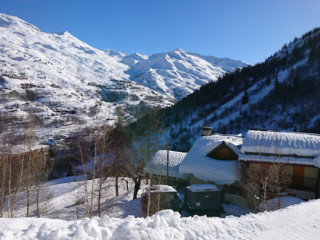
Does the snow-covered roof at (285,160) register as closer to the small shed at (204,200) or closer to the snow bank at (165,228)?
the small shed at (204,200)

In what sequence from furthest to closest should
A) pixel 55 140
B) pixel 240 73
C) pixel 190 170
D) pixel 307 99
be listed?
pixel 240 73
pixel 55 140
pixel 307 99
pixel 190 170

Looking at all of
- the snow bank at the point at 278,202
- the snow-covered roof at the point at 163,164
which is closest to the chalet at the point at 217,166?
the snow-covered roof at the point at 163,164

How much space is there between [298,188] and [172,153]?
13.1 meters

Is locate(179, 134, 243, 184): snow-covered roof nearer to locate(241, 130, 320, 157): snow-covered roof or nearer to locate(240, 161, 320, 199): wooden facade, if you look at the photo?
locate(241, 130, 320, 157): snow-covered roof

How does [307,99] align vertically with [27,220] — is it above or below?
above

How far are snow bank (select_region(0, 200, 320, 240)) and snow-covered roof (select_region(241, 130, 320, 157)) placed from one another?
1111 centimetres

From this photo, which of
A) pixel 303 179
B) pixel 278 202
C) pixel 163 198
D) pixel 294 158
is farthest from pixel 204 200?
pixel 303 179

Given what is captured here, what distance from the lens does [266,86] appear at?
66062 mm

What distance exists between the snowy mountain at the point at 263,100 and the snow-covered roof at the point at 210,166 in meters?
29.7

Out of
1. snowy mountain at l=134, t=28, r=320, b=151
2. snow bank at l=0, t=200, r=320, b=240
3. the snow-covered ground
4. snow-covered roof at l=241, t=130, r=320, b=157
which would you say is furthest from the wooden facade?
snowy mountain at l=134, t=28, r=320, b=151

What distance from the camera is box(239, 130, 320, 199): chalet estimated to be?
16.5 meters

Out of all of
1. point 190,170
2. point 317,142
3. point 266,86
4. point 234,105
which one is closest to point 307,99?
point 266,86

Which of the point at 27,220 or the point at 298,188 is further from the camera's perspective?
the point at 298,188

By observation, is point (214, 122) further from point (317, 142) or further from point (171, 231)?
point (171, 231)
